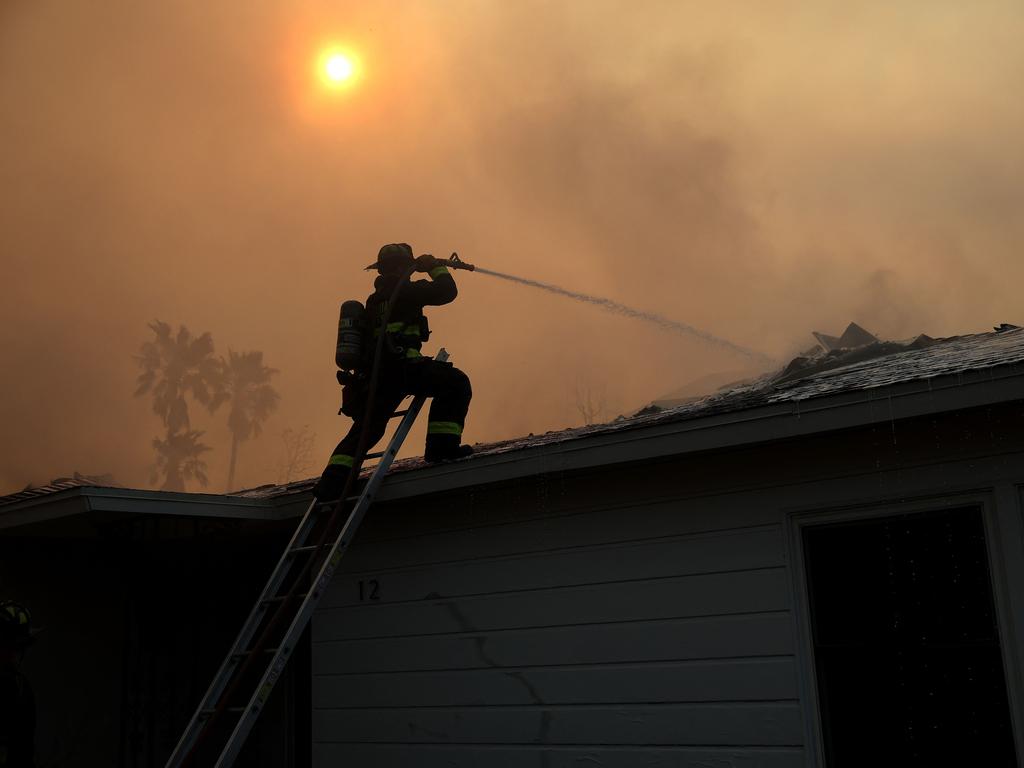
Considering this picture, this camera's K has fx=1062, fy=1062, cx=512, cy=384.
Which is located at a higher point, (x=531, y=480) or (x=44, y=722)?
(x=531, y=480)

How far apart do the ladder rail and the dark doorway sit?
2.63 meters

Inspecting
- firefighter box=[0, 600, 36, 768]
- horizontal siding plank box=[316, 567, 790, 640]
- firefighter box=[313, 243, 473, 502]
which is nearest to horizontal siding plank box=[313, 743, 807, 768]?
horizontal siding plank box=[316, 567, 790, 640]

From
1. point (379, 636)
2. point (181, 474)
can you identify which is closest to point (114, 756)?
point (379, 636)

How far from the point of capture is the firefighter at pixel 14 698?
413cm

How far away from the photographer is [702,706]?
17.5ft

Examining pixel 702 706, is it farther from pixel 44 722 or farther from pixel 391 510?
pixel 44 722

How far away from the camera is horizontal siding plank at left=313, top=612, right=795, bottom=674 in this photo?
526cm

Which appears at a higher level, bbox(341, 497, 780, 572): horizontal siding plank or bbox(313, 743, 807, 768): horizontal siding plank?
bbox(341, 497, 780, 572): horizontal siding plank

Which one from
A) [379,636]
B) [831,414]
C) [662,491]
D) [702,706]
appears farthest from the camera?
[379,636]

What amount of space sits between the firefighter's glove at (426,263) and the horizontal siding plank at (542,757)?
305cm

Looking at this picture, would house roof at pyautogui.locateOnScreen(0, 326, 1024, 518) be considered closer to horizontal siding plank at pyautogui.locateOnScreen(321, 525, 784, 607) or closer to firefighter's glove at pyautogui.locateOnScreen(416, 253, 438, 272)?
horizontal siding plank at pyautogui.locateOnScreen(321, 525, 784, 607)

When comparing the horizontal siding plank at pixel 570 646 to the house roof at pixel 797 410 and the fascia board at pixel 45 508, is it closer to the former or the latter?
the house roof at pixel 797 410

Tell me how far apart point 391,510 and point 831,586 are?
120 inches

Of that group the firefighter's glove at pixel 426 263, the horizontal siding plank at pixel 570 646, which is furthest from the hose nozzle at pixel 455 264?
the horizontal siding plank at pixel 570 646
